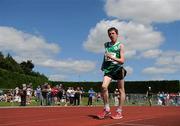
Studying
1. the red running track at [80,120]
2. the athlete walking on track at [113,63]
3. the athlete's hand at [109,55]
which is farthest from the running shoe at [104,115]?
the athlete's hand at [109,55]

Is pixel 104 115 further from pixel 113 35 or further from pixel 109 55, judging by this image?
pixel 113 35

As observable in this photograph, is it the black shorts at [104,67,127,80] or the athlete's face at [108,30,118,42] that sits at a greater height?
the athlete's face at [108,30,118,42]

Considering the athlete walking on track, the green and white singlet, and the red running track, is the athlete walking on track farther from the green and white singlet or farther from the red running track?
the red running track

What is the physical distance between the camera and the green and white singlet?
33.8 ft

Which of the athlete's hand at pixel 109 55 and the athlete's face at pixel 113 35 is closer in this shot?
the athlete's hand at pixel 109 55

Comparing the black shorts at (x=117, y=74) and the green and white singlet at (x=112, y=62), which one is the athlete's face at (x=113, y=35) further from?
the black shorts at (x=117, y=74)

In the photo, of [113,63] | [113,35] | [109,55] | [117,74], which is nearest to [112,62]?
[113,63]

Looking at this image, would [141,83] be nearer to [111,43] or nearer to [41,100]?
[41,100]

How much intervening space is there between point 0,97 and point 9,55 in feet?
171

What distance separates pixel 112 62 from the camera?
10.3 metres

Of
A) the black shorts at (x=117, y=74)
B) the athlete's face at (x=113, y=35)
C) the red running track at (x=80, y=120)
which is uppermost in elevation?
the athlete's face at (x=113, y=35)

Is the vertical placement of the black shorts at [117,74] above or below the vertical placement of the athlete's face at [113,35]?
below

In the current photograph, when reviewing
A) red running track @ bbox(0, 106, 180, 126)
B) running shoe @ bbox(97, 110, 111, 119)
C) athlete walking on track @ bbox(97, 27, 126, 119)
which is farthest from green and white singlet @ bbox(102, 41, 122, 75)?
red running track @ bbox(0, 106, 180, 126)

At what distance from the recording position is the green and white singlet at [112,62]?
10.3 meters
